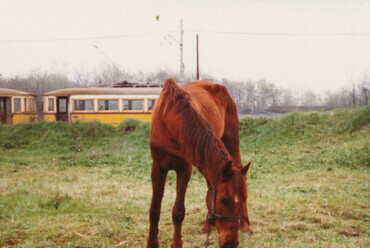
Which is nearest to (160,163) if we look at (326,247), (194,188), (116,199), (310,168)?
(326,247)

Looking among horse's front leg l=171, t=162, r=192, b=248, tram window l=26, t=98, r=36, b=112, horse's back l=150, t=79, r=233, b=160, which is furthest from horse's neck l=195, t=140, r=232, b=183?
tram window l=26, t=98, r=36, b=112

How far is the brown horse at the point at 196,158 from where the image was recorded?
Answer: 279cm

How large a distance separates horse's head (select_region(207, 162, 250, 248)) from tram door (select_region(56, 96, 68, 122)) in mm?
20939

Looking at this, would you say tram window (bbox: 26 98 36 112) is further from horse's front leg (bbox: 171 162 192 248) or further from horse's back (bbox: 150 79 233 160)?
horse's front leg (bbox: 171 162 192 248)

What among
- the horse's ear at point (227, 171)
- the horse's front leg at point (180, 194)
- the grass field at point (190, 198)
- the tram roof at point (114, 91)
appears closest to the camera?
the horse's ear at point (227, 171)

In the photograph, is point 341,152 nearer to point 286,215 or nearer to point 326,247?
point 286,215

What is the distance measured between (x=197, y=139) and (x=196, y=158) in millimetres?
176

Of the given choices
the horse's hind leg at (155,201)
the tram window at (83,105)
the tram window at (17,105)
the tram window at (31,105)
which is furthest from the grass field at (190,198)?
the tram window at (31,105)

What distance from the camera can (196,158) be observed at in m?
3.18

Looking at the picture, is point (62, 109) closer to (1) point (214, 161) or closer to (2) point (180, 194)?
(2) point (180, 194)

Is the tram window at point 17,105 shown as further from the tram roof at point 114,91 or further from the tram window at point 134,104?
the tram window at point 134,104

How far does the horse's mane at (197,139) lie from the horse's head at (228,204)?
13 centimetres

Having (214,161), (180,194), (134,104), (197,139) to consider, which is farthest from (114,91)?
(214,161)

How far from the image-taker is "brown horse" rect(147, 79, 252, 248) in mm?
2789
